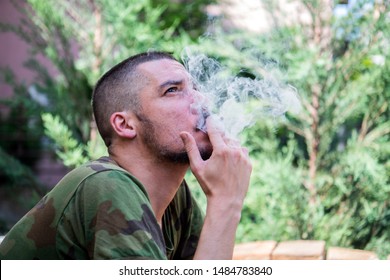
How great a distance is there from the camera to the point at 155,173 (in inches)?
81.1

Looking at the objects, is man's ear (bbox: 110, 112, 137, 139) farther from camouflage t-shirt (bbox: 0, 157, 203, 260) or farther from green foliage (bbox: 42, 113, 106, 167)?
green foliage (bbox: 42, 113, 106, 167)

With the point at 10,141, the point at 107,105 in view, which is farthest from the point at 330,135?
the point at 10,141

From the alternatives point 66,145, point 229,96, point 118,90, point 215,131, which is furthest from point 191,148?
point 66,145

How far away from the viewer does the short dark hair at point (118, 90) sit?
2.13 meters

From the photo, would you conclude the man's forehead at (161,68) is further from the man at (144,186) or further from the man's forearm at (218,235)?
the man's forearm at (218,235)

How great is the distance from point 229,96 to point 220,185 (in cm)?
57

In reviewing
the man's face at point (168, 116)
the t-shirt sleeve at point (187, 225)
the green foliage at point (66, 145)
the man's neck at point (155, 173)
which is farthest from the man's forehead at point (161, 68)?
the green foliage at point (66, 145)

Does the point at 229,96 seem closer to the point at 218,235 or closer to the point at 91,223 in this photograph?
the point at 218,235

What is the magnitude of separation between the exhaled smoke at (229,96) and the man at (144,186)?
0.07 meters

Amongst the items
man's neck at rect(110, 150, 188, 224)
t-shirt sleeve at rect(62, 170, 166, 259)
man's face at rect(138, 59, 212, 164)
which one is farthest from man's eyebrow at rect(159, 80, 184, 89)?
t-shirt sleeve at rect(62, 170, 166, 259)

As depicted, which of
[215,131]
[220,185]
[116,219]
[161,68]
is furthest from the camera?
[161,68]

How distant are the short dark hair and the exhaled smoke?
19cm

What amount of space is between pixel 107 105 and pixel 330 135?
297 cm

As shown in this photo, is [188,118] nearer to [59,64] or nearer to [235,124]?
[235,124]
